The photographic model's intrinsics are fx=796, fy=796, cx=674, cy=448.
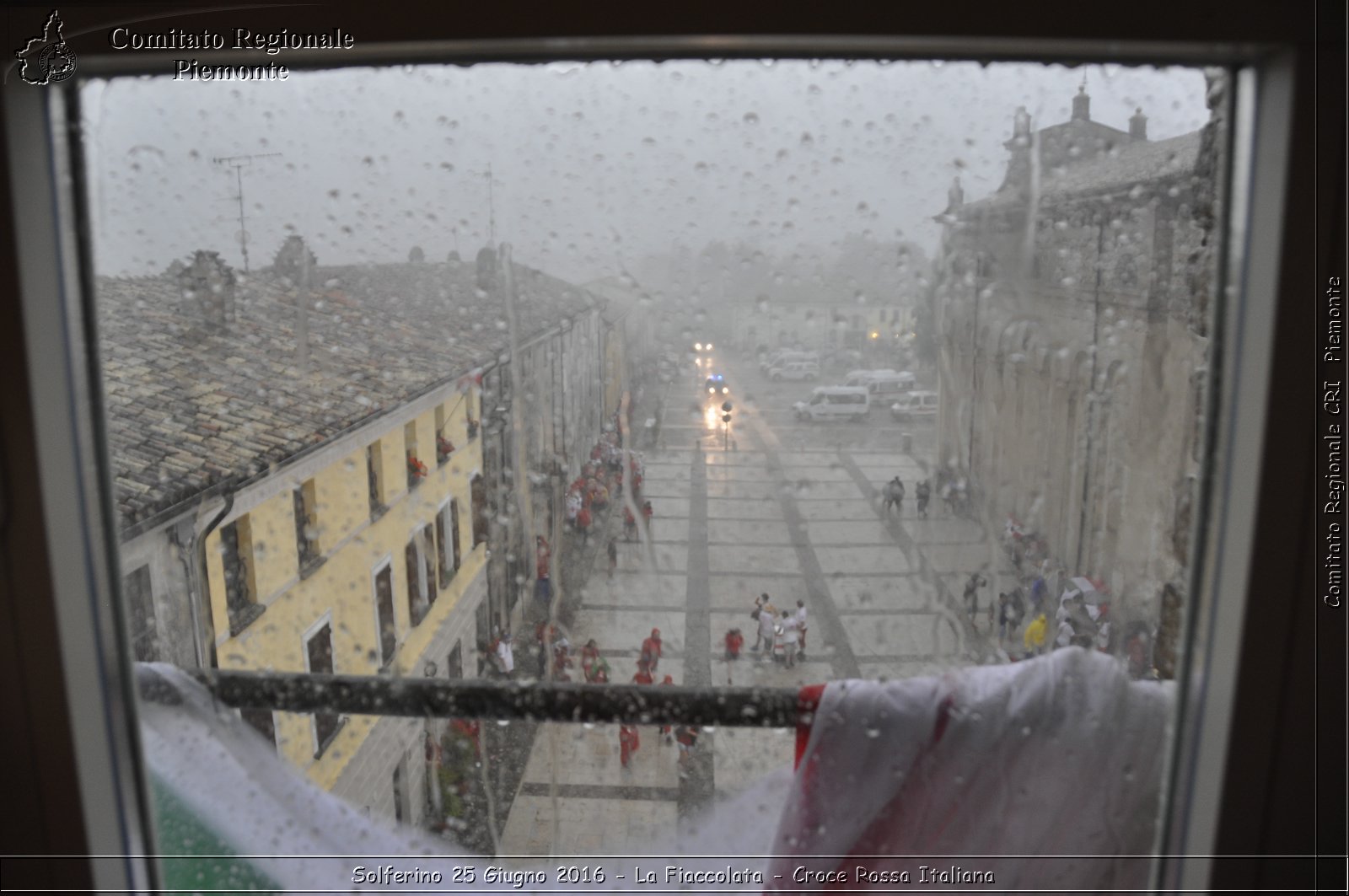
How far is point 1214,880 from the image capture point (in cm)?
77

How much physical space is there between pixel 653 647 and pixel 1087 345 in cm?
61

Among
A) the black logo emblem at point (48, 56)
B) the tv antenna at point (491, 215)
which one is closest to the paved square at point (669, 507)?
the tv antenna at point (491, 215)

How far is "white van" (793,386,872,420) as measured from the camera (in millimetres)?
935

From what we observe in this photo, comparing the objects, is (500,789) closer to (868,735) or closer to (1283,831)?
(868,735)

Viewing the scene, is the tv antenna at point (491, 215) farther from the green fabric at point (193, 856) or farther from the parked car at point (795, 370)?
the green fabric at point (193, 856)

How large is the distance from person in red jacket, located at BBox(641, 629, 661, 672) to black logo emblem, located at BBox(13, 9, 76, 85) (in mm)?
820

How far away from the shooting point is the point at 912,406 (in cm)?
92

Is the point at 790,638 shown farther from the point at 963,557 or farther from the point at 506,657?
the point at 506,657

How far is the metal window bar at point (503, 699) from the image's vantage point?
35.9 inches

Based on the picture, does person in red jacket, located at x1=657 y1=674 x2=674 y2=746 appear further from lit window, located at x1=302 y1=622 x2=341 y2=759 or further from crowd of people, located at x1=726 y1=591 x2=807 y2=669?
lit window, located at x1=302 y1=622 x2=341 y2=759

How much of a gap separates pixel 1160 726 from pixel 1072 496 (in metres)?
0.26

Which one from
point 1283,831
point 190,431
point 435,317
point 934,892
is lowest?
point 934,892

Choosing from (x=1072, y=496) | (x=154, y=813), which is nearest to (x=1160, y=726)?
(x=1072, y=496)

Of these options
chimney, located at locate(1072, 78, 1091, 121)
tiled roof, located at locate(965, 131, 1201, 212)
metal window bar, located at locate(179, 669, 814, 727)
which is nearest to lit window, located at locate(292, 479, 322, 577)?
metal window bar, located at locate(179, 669, 814, 727)
